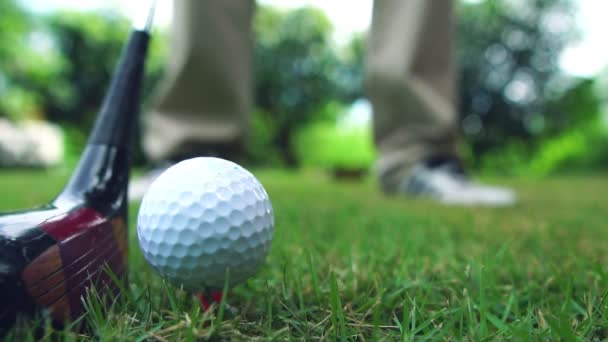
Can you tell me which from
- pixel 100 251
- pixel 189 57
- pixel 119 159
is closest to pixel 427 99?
pixel 189 57

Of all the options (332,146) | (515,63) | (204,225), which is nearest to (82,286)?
(204,225)

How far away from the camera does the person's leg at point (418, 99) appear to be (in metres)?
2.45

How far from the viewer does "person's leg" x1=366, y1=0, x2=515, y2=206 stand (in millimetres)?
2445

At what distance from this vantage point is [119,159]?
97 cm

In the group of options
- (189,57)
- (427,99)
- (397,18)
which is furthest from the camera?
(427,99)

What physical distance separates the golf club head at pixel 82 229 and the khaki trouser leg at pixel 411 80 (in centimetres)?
162

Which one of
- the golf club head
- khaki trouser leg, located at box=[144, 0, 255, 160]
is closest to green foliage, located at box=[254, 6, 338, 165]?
khaki trouser leg, located at box=[144, 0, 255, 160]

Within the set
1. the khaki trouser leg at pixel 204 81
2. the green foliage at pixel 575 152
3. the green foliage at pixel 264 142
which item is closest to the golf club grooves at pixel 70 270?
the khaki trouser leg at pixel 204 81

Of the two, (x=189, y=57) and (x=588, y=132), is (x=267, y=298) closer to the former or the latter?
(x=189, y=57)

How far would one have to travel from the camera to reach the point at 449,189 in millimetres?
2588

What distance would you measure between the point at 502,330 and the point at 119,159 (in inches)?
31.0

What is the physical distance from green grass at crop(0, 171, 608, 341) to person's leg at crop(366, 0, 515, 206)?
1.08 meters

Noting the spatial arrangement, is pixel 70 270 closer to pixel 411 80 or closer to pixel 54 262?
pixel 54 262

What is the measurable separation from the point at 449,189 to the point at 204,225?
2071 mm
